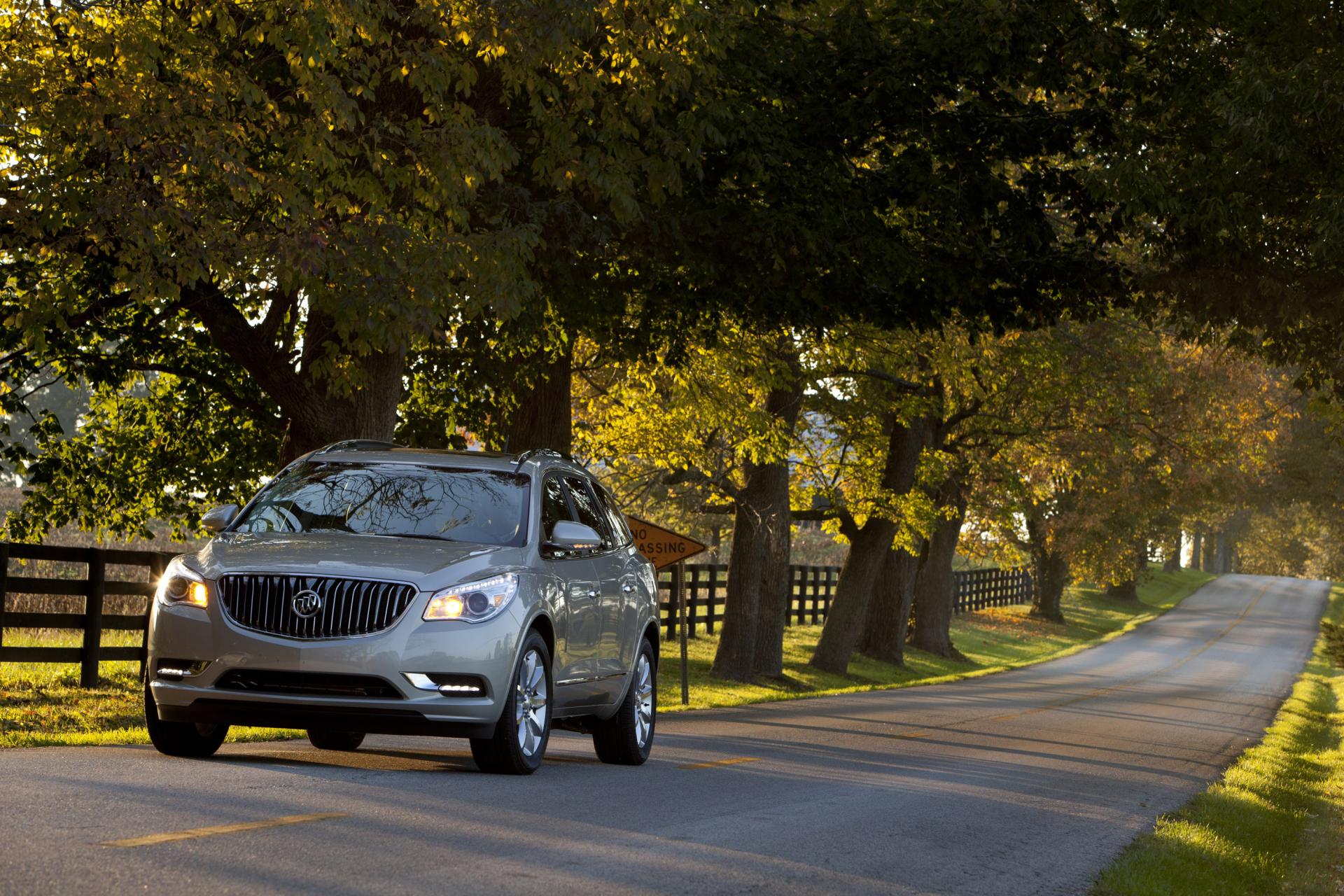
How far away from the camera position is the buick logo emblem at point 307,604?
30.9ft

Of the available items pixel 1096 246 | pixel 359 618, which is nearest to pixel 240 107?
pixel 359 618

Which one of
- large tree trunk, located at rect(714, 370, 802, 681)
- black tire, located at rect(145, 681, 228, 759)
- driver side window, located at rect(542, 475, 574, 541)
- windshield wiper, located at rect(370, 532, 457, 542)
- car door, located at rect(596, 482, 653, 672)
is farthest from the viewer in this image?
large tree trunk, located at rect(714, 370, 802, 681)

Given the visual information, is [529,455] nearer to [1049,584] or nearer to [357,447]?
[357,447]

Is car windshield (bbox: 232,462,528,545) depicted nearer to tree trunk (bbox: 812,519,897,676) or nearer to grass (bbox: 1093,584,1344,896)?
grass (bbox: 1093,584,1344,896)

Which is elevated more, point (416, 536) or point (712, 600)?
point (416, 536)

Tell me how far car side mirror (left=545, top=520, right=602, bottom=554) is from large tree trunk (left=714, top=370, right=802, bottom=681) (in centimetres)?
1761

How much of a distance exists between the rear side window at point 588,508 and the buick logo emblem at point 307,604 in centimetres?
273

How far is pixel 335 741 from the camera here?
1213cm

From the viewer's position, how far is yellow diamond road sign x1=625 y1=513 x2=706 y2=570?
70.5 feet

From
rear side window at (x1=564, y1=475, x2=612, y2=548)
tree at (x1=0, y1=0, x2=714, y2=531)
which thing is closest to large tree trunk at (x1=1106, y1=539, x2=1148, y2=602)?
tree at (x1=0, y1=0, x2=714, y2=531)

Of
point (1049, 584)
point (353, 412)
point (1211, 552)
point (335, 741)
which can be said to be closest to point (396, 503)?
point (335, 741)

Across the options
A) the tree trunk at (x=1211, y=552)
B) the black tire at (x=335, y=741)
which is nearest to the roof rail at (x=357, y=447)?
the black tire at (x=335, y=741)

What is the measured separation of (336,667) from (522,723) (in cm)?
145

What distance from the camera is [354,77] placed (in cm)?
1464
